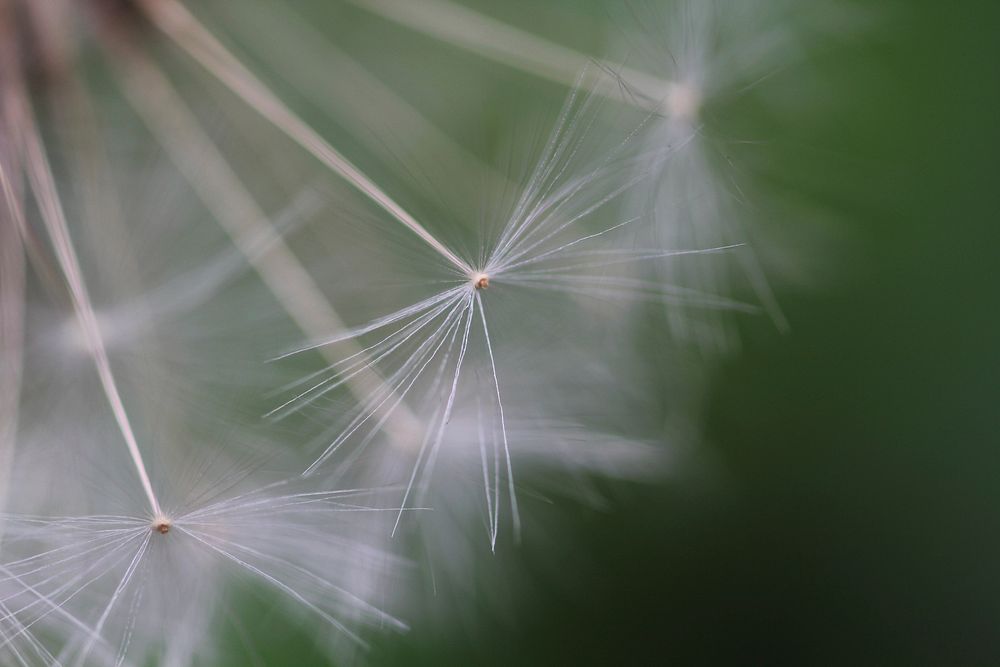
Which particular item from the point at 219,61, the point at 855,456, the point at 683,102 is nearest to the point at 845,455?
the point at 855,456

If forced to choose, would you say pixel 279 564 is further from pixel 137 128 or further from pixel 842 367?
pixel 842 367

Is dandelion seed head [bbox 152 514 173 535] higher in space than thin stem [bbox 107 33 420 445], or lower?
lower

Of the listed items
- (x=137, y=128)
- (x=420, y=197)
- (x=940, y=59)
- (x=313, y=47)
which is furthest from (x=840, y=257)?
(x=137, y=128)

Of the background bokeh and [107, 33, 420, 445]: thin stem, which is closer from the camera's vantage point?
[107, 33, 420, 445]: thin stem

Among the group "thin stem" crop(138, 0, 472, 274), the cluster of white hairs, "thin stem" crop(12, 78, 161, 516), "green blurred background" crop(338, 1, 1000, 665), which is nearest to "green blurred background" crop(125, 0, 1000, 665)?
"green blurred background" crop(338, 1, 1000, 665)

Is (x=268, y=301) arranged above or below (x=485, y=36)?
below

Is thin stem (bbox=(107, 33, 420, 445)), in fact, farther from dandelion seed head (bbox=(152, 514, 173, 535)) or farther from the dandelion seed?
dandelion seed head (bbox=(152, 514, 173, 535))

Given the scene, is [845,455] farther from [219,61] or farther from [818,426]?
[219,61]

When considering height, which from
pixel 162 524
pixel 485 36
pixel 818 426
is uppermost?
pixel 485 36
